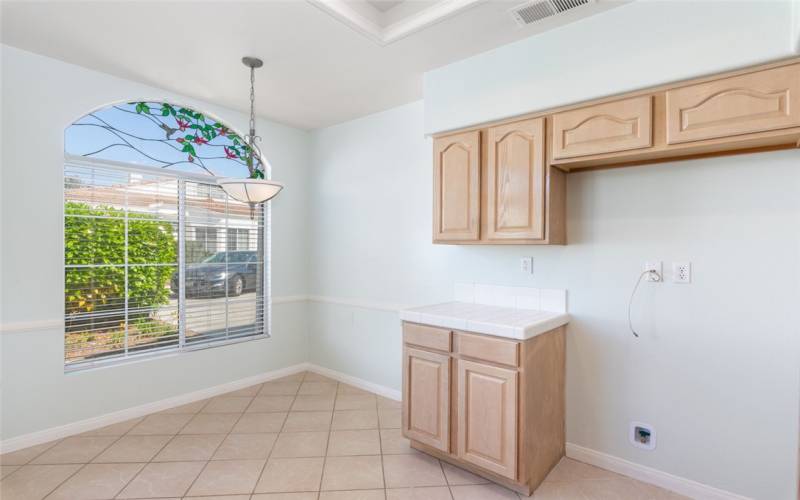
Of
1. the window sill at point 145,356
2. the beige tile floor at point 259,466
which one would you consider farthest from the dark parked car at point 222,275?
the beige tile floor at point 259,466

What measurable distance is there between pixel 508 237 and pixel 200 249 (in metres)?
2.76

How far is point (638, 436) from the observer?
231 cm

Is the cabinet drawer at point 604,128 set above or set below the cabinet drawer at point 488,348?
above

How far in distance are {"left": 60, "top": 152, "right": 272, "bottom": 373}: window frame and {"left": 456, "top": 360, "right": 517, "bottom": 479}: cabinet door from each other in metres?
2.44

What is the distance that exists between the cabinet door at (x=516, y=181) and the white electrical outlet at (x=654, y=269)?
61 cm

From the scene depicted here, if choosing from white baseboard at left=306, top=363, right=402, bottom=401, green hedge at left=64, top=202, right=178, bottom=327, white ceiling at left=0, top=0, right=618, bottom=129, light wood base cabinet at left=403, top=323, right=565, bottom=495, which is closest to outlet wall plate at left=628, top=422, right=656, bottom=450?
light wood base cabinet at left=403, top=323, right=565, bottom=495

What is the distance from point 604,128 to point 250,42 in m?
2.17

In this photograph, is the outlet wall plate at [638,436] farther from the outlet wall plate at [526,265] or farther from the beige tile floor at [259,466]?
the outlet wall plate at [526,265]

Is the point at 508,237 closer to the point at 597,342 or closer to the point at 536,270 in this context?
the point at 536,270

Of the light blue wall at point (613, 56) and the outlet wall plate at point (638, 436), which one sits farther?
the outlet wall plate at point (638, 436)

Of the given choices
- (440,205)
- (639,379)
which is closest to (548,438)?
(639,379)

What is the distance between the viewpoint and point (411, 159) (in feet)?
11.2

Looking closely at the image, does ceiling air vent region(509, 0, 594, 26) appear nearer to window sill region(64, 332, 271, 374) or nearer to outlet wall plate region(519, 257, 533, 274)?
outlet wall plate region(519, 257, 533, 274)

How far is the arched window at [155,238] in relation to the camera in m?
2.94
